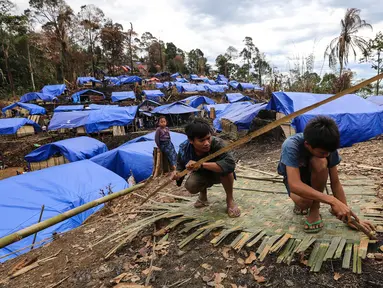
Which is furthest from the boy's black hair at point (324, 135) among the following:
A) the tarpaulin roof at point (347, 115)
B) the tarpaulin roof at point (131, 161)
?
the tarpaulin roof at point (131, 161)

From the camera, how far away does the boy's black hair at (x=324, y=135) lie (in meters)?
1.84

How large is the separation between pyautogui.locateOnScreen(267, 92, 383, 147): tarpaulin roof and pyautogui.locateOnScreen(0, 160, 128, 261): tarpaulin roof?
247 inches

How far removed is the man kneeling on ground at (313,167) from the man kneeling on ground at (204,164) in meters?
0.72

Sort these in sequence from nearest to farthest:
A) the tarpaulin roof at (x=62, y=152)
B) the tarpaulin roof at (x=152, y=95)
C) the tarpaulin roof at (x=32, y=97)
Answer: the tarpaulin roof at (x=62, y=152) < the tarpaulin roof at (x=32, y=97) < the tarpaulin roof at (x=152, y=95)

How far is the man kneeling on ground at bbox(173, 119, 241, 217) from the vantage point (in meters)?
2.68

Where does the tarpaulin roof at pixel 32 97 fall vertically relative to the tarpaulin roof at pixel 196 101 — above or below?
above

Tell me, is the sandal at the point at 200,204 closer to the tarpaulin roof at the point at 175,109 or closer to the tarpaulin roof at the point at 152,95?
the tarpaulin roof at the point at 175,109

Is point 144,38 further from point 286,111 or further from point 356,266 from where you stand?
point 356,266

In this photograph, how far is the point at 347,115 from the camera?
8.29m

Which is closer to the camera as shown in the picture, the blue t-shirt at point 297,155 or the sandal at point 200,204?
the blue t-shirt at point 297,155

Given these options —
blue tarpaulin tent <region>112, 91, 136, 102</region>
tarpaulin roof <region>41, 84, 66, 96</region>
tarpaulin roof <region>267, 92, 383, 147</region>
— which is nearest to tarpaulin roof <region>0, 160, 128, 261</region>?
tarpaulin roof <region>267, 92, 383, 147</region>

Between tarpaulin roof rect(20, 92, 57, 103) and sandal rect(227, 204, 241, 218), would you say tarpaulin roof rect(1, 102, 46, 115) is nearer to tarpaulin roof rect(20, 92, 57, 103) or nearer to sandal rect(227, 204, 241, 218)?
tarpaulin roof rect(20, 92, 57, 103)

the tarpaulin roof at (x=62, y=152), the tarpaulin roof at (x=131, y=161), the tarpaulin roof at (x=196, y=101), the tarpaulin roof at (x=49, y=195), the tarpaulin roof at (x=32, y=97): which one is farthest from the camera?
the tarpaulin roof at (x=32, y=97)

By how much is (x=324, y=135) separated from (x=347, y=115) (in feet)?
25.3
